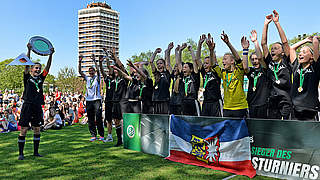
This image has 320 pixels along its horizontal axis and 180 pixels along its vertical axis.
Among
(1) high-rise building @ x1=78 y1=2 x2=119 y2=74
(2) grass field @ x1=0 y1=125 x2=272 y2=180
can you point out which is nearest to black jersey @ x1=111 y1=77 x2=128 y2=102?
(2) grass field @ x1=0 y1=125 x2=272 y2=180

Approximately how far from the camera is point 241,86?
5.89 m

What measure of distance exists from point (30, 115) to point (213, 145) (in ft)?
14.7

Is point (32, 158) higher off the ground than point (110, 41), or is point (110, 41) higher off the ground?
point (110, 41)

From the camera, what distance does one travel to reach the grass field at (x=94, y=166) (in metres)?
4.96

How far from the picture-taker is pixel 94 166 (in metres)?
5.66

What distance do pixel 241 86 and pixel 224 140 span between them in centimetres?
135

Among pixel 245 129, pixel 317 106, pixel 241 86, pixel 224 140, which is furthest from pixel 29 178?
pixel 317 106

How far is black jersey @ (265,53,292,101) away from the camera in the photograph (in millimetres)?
5379

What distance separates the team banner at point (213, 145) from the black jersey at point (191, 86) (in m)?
1.18

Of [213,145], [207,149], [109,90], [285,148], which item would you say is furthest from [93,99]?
[285,148]

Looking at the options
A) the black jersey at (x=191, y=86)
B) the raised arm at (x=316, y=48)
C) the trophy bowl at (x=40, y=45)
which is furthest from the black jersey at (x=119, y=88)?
the raised arm at (x=316, y=48)

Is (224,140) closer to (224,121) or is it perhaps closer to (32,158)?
(224,121)

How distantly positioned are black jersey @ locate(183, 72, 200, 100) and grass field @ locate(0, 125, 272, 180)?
1.91 meters

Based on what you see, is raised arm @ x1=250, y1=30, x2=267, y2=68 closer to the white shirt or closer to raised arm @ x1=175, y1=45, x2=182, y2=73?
raised arm @ x1=175, y1=45, x2=182, y2=73
